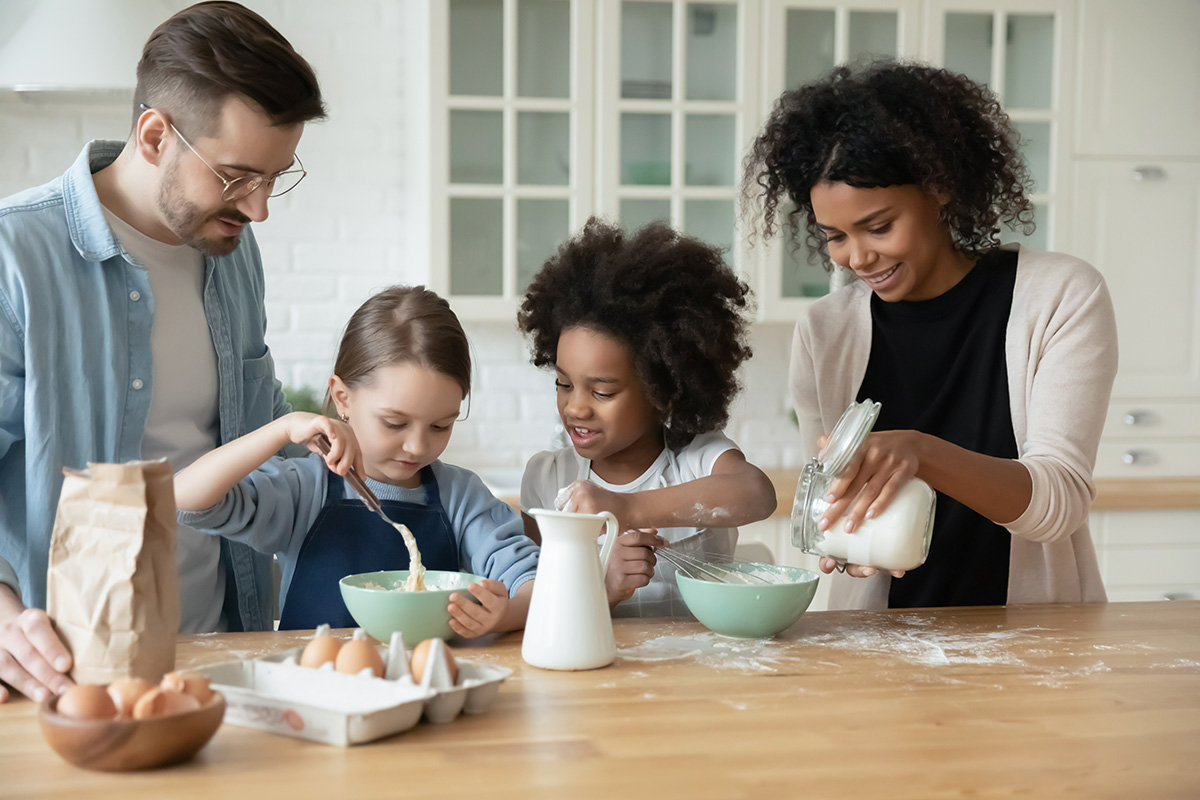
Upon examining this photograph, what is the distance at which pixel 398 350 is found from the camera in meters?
1.45

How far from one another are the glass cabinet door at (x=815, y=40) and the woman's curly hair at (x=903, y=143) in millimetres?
1431

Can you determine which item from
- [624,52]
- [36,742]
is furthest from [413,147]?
[36,742]

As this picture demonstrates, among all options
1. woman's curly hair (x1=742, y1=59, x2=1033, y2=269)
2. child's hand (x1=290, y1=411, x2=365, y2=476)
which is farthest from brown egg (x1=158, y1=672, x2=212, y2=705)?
woman's curly hair (x1=742, y1=59, x2=1033, y2=269)

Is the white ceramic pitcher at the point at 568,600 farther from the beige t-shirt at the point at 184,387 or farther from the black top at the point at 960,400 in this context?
the black top at the point at 960,400

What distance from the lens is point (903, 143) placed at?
1454 millimetres

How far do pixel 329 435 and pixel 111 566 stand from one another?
1.17ft

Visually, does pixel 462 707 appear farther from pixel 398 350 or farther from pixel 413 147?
pixel 413 147

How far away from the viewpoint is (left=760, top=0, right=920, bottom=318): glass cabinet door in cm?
305

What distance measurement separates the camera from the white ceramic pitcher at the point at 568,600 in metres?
1.07

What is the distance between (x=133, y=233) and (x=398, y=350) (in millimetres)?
387

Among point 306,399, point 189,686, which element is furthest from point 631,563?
point 306,399

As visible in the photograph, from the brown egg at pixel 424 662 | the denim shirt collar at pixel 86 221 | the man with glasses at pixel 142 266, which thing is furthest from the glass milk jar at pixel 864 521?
the denim shirt collar at pixel 86 221

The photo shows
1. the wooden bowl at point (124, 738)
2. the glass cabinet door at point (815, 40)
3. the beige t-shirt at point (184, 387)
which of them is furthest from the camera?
the glass cabinet door at point (815, 40)

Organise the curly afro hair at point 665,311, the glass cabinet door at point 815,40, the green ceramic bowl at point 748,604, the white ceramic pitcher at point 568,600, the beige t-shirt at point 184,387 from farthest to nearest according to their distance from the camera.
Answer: the glass cabinet door at point 815,40 < the curly afro hair at point 665,311 < the beige t-shirt at point 184,387 < the green ceramic bowl at point 748,604 < the white ceramic pitcher at point 568,600
